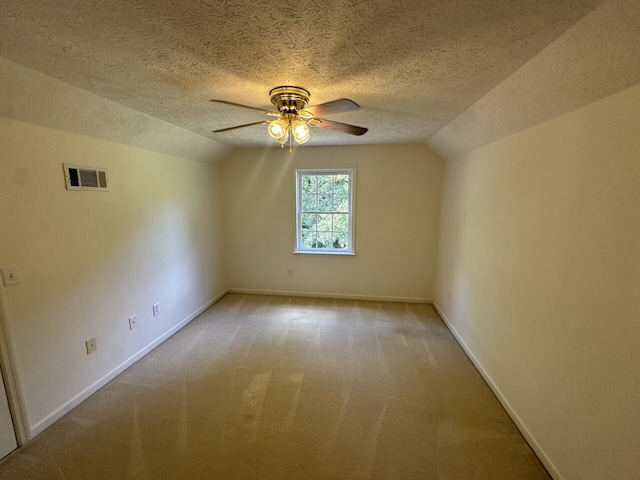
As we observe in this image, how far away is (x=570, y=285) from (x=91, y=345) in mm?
3296

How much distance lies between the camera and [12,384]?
5.79 feet

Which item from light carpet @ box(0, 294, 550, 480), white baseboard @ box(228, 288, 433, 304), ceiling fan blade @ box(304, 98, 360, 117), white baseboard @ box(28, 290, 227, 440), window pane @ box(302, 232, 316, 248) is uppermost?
ceiling fan blade @ box(304, 98, 360, 117)

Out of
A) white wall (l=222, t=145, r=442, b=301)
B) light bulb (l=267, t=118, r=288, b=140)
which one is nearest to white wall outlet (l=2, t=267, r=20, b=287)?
light bulb (l=267, t=118, r=288, b=140)

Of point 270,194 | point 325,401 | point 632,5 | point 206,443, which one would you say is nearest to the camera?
point 632,5

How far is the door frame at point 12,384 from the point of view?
1.72 meters

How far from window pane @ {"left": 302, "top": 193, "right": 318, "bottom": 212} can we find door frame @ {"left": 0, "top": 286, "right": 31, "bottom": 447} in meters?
3.23

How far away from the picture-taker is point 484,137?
7.95ft

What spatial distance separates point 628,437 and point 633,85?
144cm

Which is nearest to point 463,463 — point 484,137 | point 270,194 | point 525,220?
point 525,220

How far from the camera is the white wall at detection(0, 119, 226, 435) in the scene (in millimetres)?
1804

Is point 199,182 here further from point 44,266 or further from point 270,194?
point 44,266

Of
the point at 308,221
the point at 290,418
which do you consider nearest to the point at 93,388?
the point at 290,418

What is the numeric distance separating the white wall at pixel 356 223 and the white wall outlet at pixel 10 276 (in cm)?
274

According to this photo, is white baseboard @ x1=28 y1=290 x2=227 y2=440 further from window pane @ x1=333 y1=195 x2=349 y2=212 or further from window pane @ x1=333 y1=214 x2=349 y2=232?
window pane @ x1=333 y1=195 x2=349 y2=212
